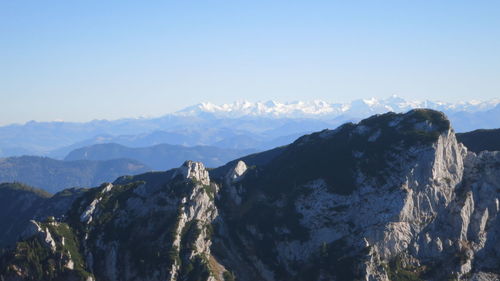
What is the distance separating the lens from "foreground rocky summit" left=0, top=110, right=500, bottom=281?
157375 millimetres

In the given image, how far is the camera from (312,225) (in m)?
172

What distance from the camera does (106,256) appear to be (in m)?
165

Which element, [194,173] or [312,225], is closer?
→ [312,225]

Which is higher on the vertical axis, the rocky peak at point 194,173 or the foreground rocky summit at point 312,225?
the rocky peak at point 194,173

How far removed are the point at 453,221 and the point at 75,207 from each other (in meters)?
127

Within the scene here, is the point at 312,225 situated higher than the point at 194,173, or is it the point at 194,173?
the point at 194,173

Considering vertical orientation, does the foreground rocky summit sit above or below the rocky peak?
below

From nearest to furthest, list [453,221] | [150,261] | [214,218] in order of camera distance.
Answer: [150,261], [453,221], [214,218]

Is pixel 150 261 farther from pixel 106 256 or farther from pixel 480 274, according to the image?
pixel 480 274

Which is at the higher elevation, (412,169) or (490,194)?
(412,169)

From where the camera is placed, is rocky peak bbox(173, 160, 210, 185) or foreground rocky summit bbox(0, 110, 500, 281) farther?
rocky peak bbox(173, 160, 210, 185)

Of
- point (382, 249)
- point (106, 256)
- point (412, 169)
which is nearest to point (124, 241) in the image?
point (106, 256)

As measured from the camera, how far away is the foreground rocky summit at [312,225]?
516 ft

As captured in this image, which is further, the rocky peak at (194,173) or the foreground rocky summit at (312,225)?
the rocky peak at (194,173)
